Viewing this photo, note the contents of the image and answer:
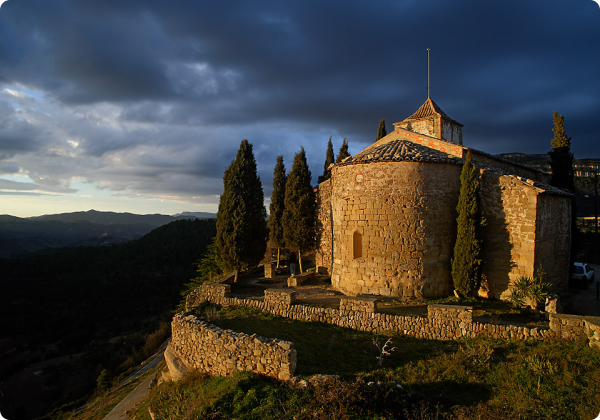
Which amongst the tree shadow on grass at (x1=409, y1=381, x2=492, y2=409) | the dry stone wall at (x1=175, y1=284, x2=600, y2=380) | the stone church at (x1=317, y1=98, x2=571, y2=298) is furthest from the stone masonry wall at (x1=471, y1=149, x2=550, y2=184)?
the tree shadow on grass at (x1=409, y1=381, x2=492, y2=409)

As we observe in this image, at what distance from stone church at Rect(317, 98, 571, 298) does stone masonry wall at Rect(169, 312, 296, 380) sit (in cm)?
630

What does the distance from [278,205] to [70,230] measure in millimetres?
115465

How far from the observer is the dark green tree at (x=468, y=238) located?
12.1m

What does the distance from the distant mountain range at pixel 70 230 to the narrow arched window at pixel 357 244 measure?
52.2m

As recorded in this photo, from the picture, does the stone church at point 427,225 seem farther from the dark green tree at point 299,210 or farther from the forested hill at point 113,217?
the forested hill at point 113,217

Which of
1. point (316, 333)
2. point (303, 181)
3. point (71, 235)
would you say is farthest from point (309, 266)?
point (71, 235)

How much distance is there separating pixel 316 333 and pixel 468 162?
846 centimetres

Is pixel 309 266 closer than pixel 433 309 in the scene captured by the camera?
No

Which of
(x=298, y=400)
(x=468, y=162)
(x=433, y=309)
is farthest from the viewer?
(x=468, y=162)

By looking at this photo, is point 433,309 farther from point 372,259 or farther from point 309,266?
point 309,266

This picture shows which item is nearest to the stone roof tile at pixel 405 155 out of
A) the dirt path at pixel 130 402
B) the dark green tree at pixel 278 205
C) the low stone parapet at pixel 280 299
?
the low stone parapet at pixel 280 299

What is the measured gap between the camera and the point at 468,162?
1238 centimetres

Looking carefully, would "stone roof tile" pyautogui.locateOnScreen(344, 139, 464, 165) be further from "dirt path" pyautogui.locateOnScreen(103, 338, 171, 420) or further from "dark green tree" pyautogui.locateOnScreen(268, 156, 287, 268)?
"dirt path" pyautogui.locateOnScreen(103, 338, 171, 420)

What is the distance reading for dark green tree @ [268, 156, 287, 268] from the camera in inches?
847
